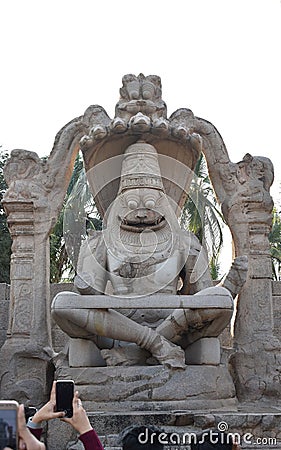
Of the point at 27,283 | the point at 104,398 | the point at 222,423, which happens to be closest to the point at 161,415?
the point at 222,423

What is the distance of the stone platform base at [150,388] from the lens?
5.48m

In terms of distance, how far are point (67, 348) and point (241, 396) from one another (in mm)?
1880

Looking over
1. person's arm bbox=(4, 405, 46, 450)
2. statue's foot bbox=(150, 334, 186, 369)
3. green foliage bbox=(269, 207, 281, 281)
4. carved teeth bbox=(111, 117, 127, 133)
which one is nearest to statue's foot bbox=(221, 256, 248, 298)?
statue's foot bbox=(150, 334, 186, 369)

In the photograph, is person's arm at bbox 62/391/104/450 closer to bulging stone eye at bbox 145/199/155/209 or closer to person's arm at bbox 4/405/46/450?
person's arm at bbox 4/405/46/450

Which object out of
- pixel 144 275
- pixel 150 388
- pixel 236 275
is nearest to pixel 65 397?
pixel 150 388

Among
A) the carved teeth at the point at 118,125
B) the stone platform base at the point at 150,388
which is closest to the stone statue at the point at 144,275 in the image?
the stone platform base at the point at 150,388

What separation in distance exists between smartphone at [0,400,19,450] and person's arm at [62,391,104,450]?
0.33 meters

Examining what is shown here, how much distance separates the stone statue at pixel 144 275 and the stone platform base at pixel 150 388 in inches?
6.3

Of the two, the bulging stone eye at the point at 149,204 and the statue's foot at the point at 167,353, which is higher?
the bulging stone eye at the point at 149,204

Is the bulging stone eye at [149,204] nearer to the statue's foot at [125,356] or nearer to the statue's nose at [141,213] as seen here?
the statue's nose at [141,213]

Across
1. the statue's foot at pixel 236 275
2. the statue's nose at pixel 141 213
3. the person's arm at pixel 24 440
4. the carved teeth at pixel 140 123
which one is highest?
the carved teeth at pixel 140 123

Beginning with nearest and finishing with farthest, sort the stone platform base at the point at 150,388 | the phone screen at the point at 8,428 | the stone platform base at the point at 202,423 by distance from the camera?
the phone screen at the point at 8,428 < the stone platform base at the point at 202,423 < the stone platform base at the point at 150,388

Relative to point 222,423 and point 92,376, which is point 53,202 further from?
point 222,423

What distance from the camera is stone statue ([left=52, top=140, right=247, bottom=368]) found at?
5.91m
